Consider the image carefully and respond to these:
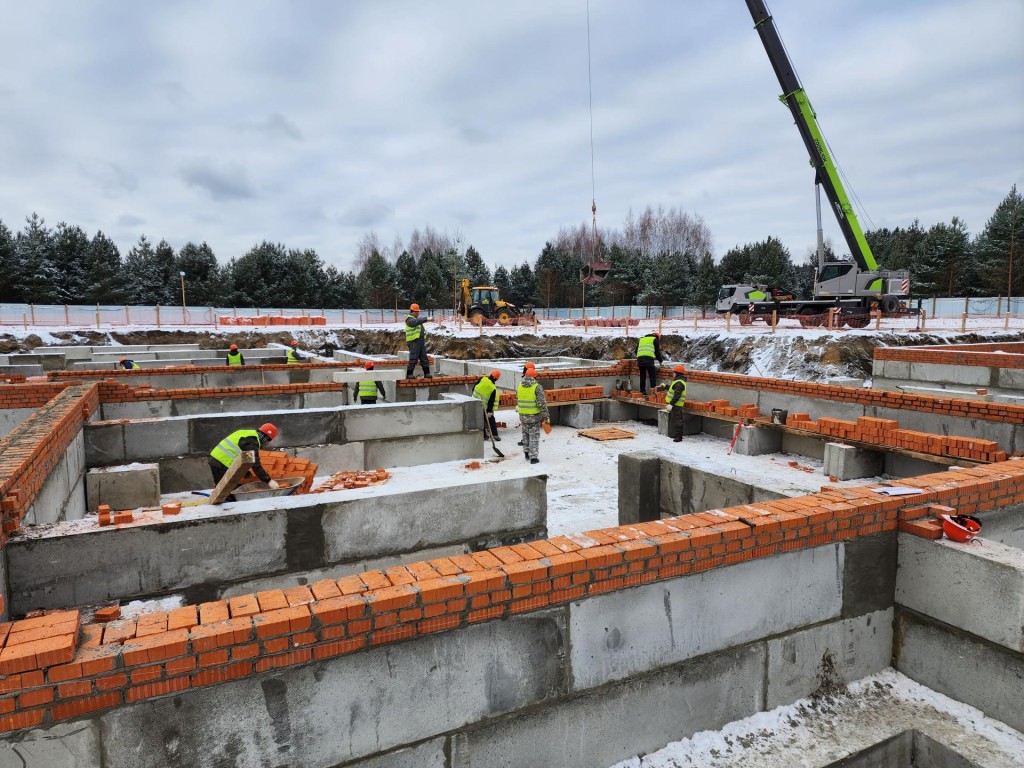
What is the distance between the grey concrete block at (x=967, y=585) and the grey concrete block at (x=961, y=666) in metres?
0.09

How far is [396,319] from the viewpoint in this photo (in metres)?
38.6

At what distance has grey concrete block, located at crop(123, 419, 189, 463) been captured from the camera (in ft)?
23.9

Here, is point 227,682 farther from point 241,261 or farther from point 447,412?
point 241,261

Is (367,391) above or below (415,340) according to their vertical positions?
below

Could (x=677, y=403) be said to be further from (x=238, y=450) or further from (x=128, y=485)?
(x=128, y=485)

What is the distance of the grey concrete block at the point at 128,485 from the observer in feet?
22.3

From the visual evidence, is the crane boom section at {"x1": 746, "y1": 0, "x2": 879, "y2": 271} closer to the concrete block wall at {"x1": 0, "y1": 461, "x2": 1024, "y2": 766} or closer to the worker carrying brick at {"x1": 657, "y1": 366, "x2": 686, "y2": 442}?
the worker carrying brick at {"x1": 657, "y1": 366, "x2": 686, "y2": 442}

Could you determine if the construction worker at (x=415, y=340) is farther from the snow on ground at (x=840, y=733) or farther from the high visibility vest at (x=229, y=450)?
the snow on ground at (x=840, y=733)

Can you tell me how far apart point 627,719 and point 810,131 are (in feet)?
70.0

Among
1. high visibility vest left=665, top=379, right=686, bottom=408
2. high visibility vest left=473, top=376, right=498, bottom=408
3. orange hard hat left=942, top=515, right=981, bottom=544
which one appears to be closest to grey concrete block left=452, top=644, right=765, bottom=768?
orange hard hat left=942, top=515, right=981, bottom=544

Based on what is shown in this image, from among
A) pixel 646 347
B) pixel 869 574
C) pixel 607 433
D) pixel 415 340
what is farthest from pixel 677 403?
pixel 869 574

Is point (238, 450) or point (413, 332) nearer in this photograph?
point (238, 450)

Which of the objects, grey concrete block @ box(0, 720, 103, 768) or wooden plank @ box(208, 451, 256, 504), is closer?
grey concrete block @ box(0, 720, 103, 768)

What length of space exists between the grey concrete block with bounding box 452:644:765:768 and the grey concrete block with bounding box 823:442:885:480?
5.50 m
